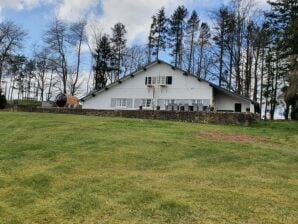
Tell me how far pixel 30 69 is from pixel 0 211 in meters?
63.4

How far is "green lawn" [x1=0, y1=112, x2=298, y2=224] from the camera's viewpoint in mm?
7500

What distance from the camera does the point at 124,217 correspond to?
7273 millimetres

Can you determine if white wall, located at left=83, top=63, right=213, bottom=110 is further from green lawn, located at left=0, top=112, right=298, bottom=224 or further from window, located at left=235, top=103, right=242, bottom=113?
green lawn, located at left=0, top=112, right=298, bottom=224

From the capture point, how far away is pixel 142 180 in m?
9.77

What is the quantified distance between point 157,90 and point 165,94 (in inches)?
42.3

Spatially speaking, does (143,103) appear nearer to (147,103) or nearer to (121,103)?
(147,103)

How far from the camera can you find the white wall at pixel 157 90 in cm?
4006

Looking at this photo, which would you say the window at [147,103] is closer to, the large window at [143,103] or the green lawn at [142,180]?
the large window at [143,103]

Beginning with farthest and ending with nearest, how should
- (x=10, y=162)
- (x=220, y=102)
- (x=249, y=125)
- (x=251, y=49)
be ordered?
(x=251, y=49), (x=220, y=102), (x=249, y=125), (x=10, y=162)

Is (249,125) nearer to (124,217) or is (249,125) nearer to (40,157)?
(40,157)

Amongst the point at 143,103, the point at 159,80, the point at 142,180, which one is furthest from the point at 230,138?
the point at 143,103

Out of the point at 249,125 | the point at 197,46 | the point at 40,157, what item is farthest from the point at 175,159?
the point at 197,46

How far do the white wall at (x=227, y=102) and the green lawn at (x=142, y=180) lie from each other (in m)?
22.4

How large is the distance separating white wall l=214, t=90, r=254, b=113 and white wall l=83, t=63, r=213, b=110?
153 centimetres
